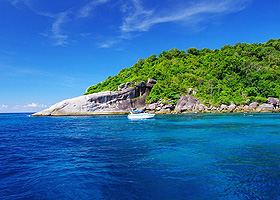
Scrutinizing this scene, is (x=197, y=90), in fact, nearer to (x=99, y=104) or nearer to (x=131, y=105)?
(x=131, y=105)

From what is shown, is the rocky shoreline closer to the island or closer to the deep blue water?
the island

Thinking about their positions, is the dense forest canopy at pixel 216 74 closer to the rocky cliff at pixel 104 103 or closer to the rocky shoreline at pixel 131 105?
the rocky shoreline at pixel 131 105

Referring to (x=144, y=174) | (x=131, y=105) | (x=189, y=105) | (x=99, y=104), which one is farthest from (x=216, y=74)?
(x=144, y=174)

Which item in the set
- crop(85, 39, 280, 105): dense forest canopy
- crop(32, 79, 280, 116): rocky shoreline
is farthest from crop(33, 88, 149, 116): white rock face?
crop(85, 39, 280, 105): dense forest canopy

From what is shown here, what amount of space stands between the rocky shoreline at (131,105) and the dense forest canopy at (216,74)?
2.76 m

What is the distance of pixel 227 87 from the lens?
77.5m

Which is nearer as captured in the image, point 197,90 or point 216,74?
point 197,90

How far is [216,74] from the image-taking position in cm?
8462

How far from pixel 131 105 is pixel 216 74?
42.3 m

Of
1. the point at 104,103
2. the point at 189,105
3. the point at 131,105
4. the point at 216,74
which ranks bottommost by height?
the point at 189,105

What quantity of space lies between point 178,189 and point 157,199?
1116 mm

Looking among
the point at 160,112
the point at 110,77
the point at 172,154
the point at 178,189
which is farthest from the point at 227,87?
the point at 178,189

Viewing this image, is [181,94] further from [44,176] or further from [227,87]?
[44,176]

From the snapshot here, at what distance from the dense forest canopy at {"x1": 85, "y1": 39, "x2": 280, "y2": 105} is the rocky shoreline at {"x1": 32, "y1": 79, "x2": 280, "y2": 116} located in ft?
9.06
